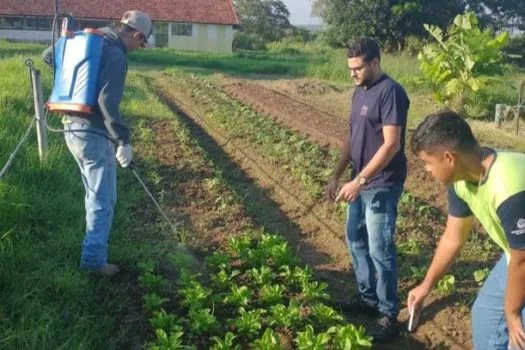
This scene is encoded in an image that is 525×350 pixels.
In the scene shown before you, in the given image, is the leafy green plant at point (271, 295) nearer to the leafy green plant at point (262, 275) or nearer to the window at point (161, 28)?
the leafy green plant at point (262, 275)

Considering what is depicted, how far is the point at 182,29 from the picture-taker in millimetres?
38719

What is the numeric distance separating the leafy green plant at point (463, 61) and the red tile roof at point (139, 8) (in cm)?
2652

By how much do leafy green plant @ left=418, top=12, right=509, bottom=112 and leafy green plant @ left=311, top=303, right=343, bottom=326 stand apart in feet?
32.4

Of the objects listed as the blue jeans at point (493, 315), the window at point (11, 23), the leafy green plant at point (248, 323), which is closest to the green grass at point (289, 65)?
the window at point (11, 23)

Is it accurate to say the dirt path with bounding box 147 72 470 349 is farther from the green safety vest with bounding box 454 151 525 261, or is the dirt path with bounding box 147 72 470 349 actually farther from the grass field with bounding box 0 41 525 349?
the green safety vest with bounding box 454 151 525 261

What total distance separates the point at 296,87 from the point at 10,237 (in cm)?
1389

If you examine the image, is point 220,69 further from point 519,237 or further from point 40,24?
point 519,237

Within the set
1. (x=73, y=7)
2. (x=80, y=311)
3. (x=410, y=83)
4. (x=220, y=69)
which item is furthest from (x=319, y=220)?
(x=73, y=7)

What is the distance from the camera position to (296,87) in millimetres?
17938

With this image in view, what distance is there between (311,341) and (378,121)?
5.08ft

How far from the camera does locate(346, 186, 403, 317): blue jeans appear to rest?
3.95m

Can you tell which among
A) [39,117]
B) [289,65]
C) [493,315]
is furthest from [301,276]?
[289,65]

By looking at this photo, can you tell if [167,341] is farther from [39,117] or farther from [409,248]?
[39,117]

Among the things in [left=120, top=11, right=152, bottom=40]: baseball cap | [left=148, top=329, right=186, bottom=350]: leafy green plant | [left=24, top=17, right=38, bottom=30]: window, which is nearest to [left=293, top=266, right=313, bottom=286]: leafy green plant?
[left=148, top=329, right=186, bottom=350]: leafy green plant
